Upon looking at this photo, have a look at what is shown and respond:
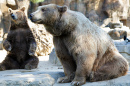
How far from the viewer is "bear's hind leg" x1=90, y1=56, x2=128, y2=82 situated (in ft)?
10.1

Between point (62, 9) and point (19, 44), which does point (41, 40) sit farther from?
point (62, 9)

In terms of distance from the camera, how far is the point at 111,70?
10.3 feet

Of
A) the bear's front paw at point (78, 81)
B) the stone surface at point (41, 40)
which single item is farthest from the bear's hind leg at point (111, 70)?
the stone surface at point (41, 40)

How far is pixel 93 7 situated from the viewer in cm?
2288

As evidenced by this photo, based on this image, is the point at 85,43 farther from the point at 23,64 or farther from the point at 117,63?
the point at 23,64

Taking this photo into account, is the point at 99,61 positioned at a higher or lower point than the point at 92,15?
higher

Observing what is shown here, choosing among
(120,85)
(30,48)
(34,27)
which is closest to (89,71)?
(120,85)

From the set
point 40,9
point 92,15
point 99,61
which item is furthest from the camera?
point 92,15

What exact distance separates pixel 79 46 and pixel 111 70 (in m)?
0.70

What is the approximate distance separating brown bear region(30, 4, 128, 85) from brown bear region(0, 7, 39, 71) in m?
2.30

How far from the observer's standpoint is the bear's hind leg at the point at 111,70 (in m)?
3.07

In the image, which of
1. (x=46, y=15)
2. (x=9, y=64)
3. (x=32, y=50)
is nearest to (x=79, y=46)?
(x=46, y=15)

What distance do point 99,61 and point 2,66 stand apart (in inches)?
113

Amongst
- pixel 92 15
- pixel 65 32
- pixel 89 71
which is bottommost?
pixel 92 15
